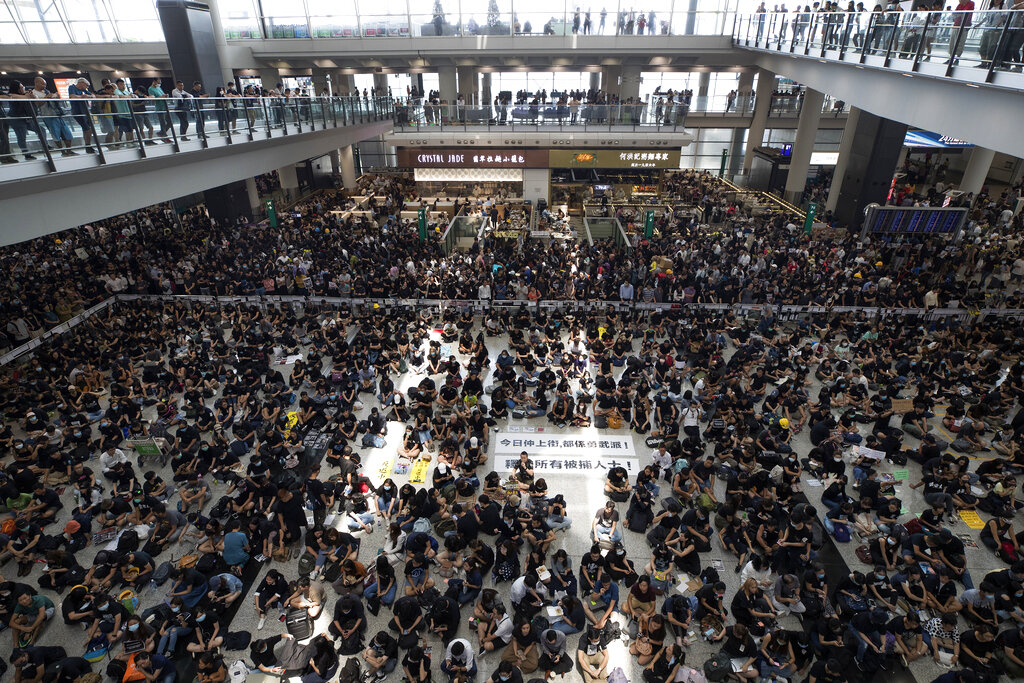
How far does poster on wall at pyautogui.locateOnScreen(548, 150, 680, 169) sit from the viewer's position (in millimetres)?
25656

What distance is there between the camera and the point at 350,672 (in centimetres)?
612

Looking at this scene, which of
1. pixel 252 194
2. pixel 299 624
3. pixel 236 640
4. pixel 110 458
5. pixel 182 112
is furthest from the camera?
pixel 252 194

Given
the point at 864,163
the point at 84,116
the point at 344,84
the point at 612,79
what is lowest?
the point at 864,163

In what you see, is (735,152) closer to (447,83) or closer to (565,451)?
(447,83)

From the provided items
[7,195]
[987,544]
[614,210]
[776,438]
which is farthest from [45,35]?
[987,544]

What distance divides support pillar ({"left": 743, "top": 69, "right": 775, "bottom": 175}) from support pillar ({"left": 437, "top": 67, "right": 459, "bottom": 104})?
58.3 feet

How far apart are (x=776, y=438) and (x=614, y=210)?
61.1 ft

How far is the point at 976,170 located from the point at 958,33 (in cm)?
2077

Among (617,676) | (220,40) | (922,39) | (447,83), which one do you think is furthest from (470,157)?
(617,676)

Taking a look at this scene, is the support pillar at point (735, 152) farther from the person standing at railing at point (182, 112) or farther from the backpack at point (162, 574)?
the backpack at point (162, 574)

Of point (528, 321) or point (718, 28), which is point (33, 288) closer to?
point (528, 321)

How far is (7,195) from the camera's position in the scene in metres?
9.16

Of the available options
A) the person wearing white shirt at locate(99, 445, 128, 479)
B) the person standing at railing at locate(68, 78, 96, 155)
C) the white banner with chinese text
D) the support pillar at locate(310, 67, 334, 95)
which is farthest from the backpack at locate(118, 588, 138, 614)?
the support pillar at locate(310, 67, 334, 95)

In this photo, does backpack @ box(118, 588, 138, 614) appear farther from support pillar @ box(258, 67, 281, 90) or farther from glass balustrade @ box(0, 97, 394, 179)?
support pillar @ box(258, 67, 281, 90)
